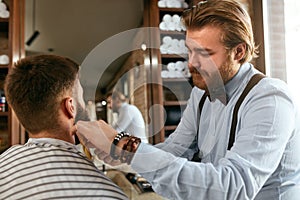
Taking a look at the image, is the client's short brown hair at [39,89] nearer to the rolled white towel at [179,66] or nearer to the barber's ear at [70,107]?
the barber's ear at [70,107]

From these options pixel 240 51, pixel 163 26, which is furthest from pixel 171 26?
pixel 240 51

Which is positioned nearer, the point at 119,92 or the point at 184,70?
the point at 184,70

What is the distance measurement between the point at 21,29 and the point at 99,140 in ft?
6.95

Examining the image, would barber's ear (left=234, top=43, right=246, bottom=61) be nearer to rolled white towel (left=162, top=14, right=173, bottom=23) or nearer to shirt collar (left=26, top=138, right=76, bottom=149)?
shirt collar (left=26, top=138, right=76, bottom=149)

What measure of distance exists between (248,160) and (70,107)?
0.59 meters

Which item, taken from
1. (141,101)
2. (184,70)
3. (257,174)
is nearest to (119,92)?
(141,101)

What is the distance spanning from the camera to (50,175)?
0.96m

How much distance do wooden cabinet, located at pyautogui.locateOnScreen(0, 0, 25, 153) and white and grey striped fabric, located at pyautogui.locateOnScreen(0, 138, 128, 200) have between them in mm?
1542

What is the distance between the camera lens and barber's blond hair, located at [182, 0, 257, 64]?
0.95 m

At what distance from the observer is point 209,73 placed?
3.28 ft

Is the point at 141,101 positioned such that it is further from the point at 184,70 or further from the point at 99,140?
the point at 99,140

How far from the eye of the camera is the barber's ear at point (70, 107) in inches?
41.3

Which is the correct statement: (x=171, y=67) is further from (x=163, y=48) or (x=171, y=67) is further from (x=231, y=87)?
(x=231, y=87)

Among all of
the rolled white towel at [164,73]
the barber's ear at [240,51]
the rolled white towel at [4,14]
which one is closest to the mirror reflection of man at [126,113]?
the rolled white towel at [164,73]
